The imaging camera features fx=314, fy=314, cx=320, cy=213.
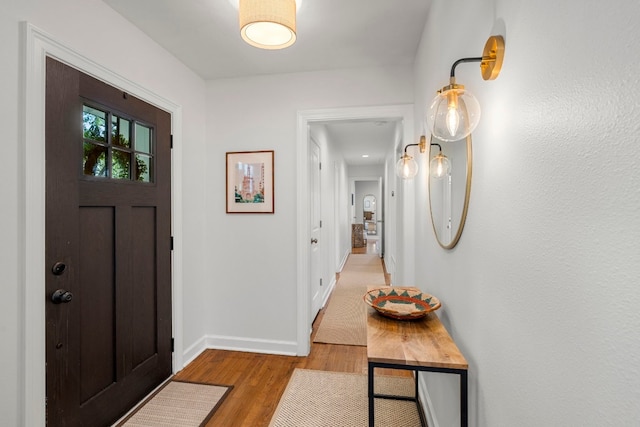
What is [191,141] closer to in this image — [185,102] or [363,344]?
[185,102]

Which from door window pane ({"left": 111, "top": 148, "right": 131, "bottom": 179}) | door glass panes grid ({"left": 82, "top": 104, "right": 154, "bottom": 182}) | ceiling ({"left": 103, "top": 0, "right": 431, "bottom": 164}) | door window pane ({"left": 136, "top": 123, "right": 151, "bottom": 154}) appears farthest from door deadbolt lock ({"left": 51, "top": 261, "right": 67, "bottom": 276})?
ceiling ({"left": 103, "top": 0, "right": 431, "bottom": 164})

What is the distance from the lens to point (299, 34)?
2.16m

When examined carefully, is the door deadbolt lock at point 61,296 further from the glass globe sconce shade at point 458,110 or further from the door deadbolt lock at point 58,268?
the glass globe sconce shade at point 458,110

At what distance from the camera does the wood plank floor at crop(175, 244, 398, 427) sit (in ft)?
6.57

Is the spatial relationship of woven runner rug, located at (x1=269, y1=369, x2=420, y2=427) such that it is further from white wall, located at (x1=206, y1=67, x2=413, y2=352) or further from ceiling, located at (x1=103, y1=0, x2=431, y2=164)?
ceiling, located at (x1=103, y1=0, x2=431, y2=164)

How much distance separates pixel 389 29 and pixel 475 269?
1.76m

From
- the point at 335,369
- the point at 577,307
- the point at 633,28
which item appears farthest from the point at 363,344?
the point at 633,28

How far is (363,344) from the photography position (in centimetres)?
295

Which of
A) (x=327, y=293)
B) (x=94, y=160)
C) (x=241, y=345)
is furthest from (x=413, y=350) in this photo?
(x=327, y=293)

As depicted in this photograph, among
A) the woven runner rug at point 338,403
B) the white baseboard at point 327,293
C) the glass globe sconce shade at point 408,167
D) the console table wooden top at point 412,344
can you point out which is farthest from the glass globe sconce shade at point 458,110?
the white baseboard at point 327,293

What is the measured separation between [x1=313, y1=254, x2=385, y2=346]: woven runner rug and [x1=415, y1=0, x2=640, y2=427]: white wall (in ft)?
4.66

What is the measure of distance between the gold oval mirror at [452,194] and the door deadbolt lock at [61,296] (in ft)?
6.24

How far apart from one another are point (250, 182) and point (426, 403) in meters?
2.15

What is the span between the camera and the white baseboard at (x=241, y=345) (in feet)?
9.19
